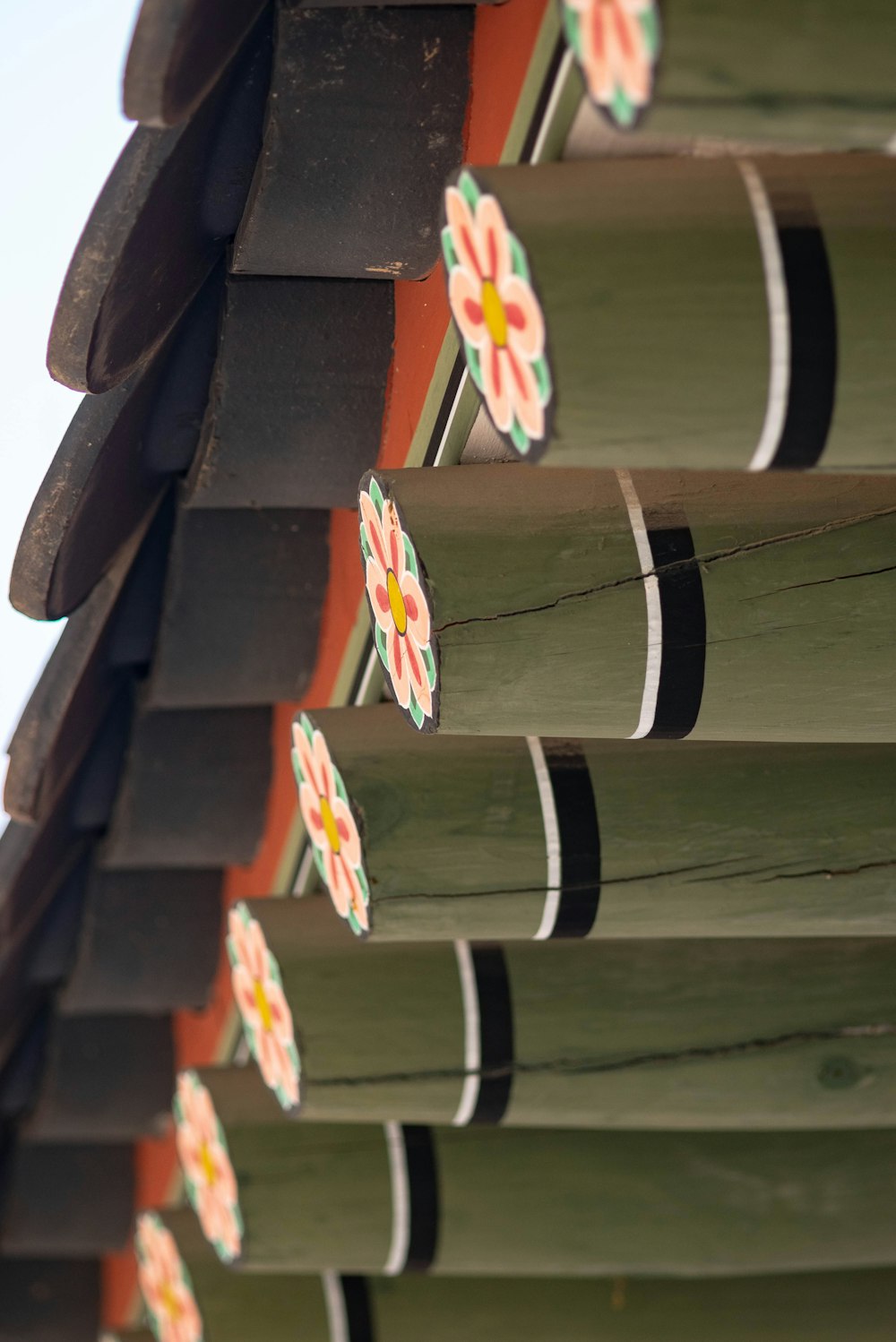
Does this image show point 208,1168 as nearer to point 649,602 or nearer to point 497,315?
point 649,602

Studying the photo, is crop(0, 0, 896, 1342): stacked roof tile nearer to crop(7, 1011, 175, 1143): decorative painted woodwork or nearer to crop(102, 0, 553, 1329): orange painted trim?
crop(102, 0, 553, 1329): orange painted trim

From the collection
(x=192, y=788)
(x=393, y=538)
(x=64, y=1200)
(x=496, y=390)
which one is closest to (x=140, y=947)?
(x=192, y=788)

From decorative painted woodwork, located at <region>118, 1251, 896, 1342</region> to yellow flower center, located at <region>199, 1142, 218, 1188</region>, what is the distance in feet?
0.61

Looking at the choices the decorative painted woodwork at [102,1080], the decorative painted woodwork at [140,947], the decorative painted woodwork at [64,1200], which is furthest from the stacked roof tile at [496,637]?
the decorative painted woodwork at [64,1200]

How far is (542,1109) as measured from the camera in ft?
6.98

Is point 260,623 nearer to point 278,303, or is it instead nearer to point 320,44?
point 278,303

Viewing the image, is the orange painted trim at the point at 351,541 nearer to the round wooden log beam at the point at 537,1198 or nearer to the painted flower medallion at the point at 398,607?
the painted flower medallion at the point at 398,607

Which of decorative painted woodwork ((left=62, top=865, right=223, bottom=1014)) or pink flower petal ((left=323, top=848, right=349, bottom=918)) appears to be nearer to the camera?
pink flower petal ((left=323, top=848, right=349, bottom=918))

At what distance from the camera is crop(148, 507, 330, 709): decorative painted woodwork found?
2.38 metres

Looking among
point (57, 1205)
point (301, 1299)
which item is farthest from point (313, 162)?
point (57, 1205)

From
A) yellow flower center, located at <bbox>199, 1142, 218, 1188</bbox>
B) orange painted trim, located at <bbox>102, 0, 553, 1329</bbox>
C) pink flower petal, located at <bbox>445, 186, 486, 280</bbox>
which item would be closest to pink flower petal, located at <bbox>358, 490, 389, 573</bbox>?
orange painted trim, located at <bbox>102, 0, 553, 1329</bbox>

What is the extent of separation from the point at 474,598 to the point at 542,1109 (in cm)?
83

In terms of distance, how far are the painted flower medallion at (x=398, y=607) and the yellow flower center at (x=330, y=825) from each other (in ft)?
0.91

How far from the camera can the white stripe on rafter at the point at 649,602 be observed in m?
1.59
